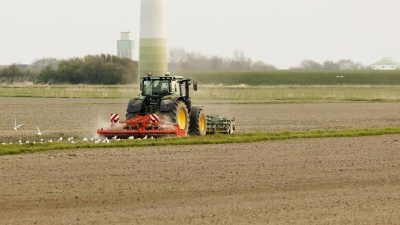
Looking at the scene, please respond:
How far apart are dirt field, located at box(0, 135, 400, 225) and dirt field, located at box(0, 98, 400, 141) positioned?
9.76 m

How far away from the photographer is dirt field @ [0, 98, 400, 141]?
3844 centimetres

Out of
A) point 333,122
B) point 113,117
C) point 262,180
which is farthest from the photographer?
point 333,122

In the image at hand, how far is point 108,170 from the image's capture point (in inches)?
861

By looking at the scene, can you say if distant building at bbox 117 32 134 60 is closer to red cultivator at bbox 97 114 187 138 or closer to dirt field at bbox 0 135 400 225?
red cultivator at bbox 97 114 187 138

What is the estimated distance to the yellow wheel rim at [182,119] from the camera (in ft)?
106

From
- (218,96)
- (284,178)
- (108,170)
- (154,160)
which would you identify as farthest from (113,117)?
(218,96)

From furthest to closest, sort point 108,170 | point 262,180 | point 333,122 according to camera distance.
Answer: point 333,122, point 108,170, point 262,180

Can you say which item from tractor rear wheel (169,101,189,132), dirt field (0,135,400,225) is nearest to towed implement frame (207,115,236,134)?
tractor rear wheel (169,101,189,132)

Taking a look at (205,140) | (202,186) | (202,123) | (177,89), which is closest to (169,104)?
(177,89)

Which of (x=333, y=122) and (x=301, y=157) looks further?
(x=333, y=122)

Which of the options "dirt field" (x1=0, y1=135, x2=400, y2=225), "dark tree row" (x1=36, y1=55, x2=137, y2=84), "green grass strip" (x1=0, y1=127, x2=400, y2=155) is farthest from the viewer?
"dark tree row" (x1=36, y1=55, x2=137, y2=84)

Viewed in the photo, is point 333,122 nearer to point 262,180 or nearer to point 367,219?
point 262,180

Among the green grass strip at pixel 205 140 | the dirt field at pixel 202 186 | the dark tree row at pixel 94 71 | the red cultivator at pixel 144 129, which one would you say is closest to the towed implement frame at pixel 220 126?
the green grass strip at pixel 205 140

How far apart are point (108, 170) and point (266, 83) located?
10744 cm
